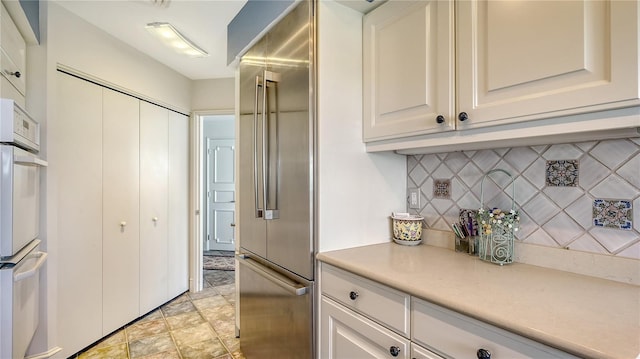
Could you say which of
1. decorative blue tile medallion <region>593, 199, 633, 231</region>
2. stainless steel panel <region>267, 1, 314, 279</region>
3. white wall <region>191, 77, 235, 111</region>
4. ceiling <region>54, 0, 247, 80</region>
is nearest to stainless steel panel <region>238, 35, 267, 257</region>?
stainless steel panel <region>267, 1, 314, 279</region>

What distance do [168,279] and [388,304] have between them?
8.89ft

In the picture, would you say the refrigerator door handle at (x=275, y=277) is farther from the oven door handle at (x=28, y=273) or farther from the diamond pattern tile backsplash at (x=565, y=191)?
the oven door handle at (x=28, y=273)

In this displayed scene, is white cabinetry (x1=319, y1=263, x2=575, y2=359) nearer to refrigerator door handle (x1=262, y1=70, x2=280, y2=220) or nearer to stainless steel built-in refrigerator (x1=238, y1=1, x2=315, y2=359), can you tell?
stainless steel built-in refrigerator (x1=238, y1=1, x2=315, y2=359)

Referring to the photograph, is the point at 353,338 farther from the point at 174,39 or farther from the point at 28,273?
the point at 174,39

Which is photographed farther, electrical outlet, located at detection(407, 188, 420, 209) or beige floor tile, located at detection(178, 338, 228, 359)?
beige floor tile, located at detection(178, 338, 228, 359)

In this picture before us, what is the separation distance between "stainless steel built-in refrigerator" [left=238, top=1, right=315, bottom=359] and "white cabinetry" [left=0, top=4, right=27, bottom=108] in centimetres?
121

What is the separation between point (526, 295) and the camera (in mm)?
833

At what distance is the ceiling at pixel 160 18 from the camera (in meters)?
1.93

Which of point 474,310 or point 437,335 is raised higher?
point 474,310

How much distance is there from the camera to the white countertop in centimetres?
61

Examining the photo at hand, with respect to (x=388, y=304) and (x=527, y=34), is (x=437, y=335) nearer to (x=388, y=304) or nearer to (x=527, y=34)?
(x=388, y=304)

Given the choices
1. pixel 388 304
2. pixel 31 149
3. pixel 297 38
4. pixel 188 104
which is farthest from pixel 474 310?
pixel 188 104

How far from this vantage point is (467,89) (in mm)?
Result: 1070

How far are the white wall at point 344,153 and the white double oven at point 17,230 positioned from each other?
1371 mm
